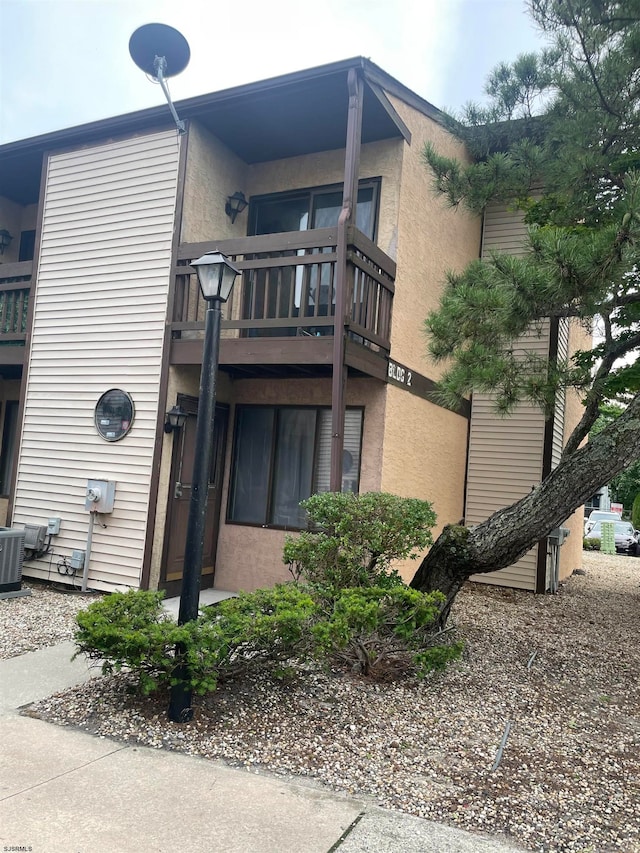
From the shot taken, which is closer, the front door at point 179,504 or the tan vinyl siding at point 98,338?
the front door at point 179,504

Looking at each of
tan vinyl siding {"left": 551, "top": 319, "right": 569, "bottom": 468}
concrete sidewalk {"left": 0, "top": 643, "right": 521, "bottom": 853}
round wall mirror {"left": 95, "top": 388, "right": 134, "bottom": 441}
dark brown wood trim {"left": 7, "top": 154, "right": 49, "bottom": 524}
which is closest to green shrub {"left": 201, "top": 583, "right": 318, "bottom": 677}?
concrete sidewalk {"left": 0, "top": 643, "right": 521, "bottom": 853}

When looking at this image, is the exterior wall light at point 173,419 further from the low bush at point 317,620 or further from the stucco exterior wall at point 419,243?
the stucco exterior wall at point 419,243

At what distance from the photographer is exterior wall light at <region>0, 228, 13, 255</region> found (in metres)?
10.4

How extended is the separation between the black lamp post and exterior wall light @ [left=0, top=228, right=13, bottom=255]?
25.8ft

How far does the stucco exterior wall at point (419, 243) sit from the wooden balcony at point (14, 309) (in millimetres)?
4989

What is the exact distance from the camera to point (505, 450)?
10.0 meters

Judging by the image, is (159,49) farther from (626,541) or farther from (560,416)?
(626,541)

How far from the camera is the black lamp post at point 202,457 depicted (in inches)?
158

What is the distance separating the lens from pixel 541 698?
15.9 ft

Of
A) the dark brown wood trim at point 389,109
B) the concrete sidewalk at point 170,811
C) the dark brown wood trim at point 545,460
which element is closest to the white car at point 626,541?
the dark brown wood trim at point 545,460

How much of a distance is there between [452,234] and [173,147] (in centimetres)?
416

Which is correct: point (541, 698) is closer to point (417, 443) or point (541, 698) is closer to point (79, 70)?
point (417, 443)

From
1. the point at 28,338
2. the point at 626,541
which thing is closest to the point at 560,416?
the point at 28,338

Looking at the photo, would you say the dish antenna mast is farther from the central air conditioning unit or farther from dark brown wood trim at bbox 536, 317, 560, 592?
dark brown wood trim at bbox 536, 317, 560, 592
